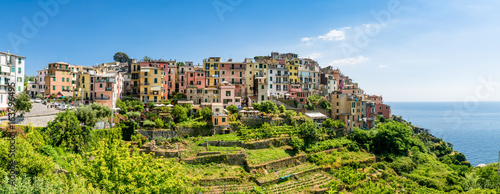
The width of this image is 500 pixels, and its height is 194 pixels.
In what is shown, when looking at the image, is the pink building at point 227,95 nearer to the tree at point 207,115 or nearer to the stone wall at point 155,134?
the tree at point 207,115

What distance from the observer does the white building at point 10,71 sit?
123ft

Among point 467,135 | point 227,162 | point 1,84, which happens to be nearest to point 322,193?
point 227,162

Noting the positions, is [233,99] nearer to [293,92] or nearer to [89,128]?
[293,92]

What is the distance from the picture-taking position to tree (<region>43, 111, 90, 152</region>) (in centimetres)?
2723

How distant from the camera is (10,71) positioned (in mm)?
39094

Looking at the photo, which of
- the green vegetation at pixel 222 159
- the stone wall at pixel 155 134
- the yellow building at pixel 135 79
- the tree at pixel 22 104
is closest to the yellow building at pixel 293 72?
the green vegetation at pixel 222 159

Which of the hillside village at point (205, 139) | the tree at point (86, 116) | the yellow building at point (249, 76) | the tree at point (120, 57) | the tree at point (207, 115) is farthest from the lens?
the tree at point (120, 57)

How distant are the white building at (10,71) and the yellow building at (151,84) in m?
16.0

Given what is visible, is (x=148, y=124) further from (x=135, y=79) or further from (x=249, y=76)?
(x=249, y=76)

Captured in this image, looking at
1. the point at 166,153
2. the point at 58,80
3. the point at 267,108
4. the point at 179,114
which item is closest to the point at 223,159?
the point at 166,153

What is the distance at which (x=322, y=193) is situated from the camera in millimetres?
29641

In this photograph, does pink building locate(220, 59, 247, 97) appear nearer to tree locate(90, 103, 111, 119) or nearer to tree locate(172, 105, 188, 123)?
tree locate(172, 105, 188, 123)

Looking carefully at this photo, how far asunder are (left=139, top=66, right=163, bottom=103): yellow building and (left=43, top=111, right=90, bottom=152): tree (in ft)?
58.9

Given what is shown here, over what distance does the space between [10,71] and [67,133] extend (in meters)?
20.3
